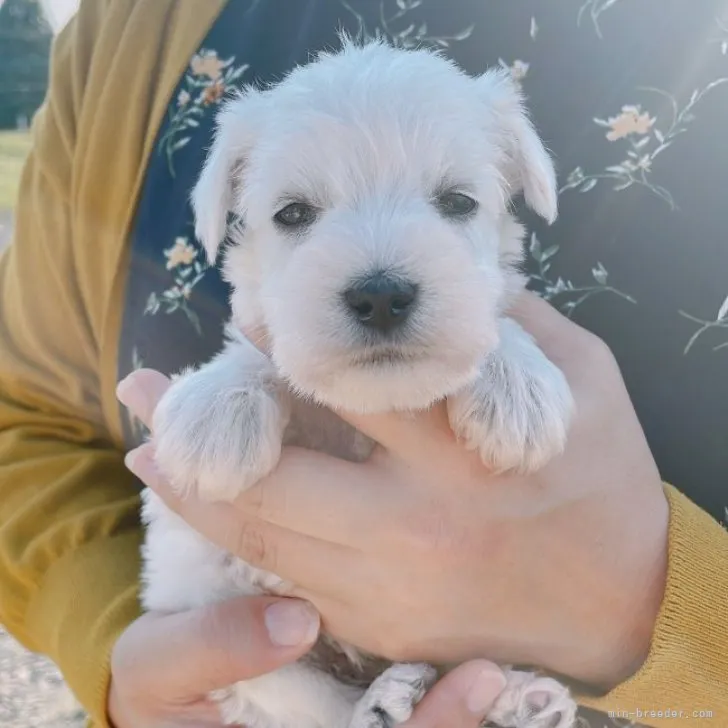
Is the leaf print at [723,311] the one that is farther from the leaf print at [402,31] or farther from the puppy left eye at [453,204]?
the leaf print at [402,31]

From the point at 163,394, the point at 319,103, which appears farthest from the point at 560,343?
the point at 163,394

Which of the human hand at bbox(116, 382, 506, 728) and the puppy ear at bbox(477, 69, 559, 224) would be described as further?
the puppy ear at bbox(477, 69, 559, 224)

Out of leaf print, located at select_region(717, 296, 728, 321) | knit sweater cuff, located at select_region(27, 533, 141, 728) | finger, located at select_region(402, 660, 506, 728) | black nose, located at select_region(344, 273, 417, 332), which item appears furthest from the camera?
knit sweater cuff, located at select_region(27, 533, 141, 728)

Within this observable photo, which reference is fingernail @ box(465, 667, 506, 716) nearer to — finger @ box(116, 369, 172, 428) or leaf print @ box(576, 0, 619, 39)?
finger @ box(116, 369, 172, 428)

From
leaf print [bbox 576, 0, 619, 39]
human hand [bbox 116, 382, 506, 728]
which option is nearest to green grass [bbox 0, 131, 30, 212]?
human hand [bbox 116, 382, 506, 728]

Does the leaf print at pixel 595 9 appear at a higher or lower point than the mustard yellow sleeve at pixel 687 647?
higher

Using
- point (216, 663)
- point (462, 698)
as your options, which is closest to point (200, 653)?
point (216, 663)

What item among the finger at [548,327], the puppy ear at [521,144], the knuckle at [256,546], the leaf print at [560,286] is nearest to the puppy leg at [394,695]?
the knuckle at [256,546]
